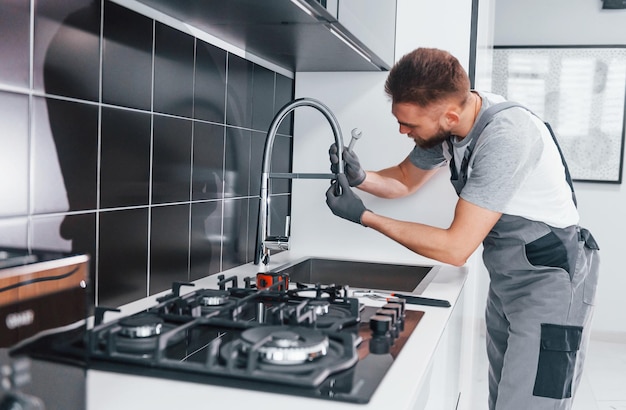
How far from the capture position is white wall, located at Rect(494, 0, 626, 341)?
4.06 metres

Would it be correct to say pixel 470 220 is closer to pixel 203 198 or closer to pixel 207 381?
pixel 203 198

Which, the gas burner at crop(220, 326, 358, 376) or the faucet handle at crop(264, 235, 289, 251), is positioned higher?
the faucet handle at crop(264, 235, 289, 251)

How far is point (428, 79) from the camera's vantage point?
156 cm

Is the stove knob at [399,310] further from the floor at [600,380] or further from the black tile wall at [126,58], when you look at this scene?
the floor at [600,380]

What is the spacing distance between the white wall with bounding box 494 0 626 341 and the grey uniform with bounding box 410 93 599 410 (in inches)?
105

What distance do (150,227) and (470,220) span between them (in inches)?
29.6

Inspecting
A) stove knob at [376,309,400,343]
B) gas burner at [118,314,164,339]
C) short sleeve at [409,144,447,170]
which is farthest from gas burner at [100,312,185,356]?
short sleeve at [409,144,447,170]

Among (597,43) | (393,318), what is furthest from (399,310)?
(597,43)

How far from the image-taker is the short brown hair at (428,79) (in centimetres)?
156

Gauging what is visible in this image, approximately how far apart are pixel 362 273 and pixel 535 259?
58cm

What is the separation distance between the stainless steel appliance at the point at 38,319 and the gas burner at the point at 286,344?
24 centimetres

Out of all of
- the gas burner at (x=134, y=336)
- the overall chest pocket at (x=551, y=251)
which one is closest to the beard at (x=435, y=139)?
the overall chest pocket at (x=551, y=251)

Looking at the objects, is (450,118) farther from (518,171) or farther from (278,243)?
(278,243)

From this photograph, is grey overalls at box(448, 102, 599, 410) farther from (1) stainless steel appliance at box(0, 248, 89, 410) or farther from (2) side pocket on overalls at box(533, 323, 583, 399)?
(1) stainless steel appliance at box(0, 248, 89, 410)
